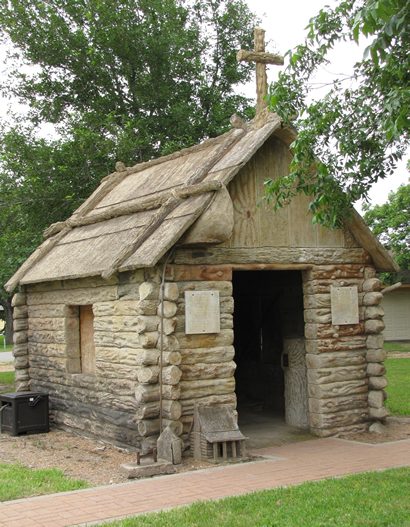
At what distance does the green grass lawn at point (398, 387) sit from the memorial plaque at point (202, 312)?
17.5 feet

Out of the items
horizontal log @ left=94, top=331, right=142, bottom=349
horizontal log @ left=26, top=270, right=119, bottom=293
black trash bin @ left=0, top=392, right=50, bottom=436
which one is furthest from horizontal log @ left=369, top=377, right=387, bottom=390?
black trash bin @ left=0, top=392, right=50, bottom=436

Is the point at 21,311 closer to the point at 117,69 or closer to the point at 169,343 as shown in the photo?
the point at 169,343

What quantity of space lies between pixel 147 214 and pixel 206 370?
2828 mm

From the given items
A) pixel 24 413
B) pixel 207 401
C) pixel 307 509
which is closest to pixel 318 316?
pixel 207 401

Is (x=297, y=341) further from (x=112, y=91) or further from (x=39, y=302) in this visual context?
(x=112, y=91)

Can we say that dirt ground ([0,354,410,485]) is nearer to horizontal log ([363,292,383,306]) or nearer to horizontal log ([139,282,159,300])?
horizontal log ([363,292,383,306])

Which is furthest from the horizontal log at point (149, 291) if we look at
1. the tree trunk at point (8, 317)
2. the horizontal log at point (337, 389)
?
the tree trunk at point (8, 317)

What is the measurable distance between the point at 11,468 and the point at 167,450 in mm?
2156

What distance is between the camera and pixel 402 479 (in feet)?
25.2

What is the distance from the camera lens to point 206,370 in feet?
31.7

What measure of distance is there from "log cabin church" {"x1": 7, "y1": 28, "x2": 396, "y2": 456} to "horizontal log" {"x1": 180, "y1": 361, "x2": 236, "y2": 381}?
0.02 meters

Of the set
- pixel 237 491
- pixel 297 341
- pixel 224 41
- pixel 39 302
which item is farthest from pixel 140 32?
pixel 237 491

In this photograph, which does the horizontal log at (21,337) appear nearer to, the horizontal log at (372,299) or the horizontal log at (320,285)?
the horizontal log at (320,285)

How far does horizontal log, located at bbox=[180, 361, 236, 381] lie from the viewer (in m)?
9.52
